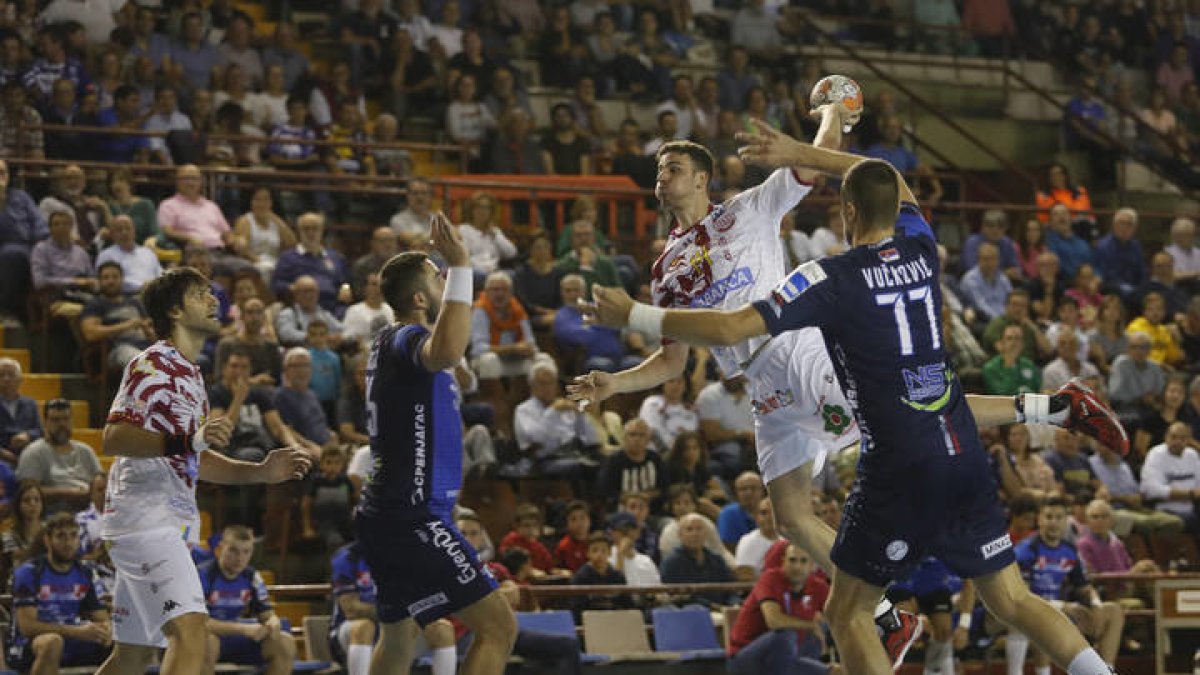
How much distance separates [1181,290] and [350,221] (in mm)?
9417

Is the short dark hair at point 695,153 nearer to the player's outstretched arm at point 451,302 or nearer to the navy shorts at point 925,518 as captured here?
the player's outstretched arm at point 451,302

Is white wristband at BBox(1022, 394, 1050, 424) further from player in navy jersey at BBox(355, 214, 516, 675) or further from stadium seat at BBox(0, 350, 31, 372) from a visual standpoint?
stadium seat at BBox(0, 350, 31, 372)

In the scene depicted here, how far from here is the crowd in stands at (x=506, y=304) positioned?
558 inches

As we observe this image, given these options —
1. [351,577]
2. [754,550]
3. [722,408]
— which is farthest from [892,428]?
[722,408]

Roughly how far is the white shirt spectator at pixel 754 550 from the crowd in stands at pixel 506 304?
0.02 metres

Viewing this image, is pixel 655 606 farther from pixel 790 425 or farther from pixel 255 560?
pixel 790 425

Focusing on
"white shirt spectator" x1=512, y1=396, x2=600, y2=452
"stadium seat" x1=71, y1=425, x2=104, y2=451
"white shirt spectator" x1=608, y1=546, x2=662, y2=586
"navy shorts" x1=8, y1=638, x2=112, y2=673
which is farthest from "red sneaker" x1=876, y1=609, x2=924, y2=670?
"stadium seat" x1=71, y1=425, x2=104, y2=451

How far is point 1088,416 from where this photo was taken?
8.74m

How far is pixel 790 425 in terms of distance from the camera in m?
9.30

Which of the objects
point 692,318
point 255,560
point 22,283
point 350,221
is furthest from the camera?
point 350,221

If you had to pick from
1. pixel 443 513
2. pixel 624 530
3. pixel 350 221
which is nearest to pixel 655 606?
pixel 624 530

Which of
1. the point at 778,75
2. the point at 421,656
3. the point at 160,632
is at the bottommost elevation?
the point at 421,656

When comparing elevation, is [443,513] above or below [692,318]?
below

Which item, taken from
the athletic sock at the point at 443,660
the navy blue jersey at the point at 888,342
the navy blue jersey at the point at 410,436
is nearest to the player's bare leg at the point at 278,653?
the athletic sock at the point at 443,660
